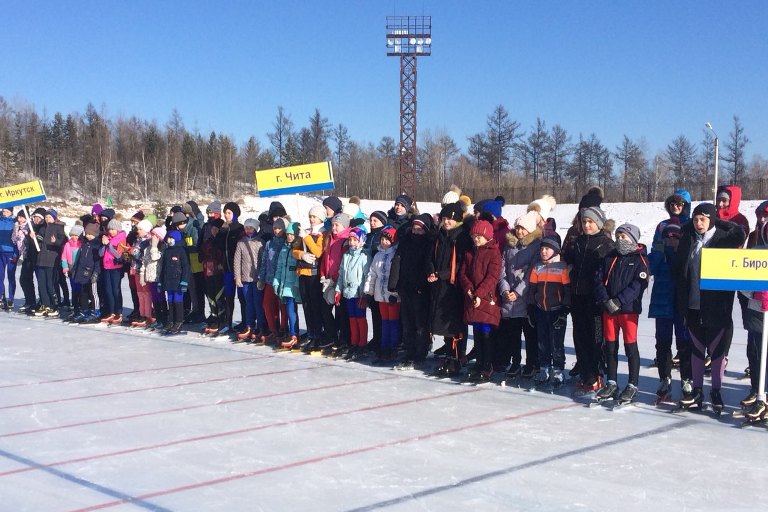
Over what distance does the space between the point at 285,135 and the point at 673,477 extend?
81346mm

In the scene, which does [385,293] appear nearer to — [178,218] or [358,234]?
[358,234]

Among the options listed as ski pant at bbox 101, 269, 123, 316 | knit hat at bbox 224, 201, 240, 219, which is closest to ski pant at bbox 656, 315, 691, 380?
knit hat at bbox 224, 201, 240, 219

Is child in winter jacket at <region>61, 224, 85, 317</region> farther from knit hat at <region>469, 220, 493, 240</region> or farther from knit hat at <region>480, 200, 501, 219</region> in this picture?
knit hat at <region>469, 220, 493, 240</region>

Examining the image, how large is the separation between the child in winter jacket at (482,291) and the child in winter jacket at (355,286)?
5.21ft

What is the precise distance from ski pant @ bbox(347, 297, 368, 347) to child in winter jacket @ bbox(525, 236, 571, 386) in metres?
2.42

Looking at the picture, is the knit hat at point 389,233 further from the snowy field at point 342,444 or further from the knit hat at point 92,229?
the knit hat at point 92,229

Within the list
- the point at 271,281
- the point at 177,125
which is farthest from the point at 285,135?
the point at 271,281

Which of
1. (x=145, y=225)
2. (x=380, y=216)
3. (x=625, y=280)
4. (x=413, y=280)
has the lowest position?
(x=413, y=280)

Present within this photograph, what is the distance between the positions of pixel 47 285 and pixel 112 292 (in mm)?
2073

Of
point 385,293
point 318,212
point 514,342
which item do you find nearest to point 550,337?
point 514,342

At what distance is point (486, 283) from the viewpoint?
802 cm

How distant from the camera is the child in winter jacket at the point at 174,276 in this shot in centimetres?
1171

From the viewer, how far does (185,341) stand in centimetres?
1134

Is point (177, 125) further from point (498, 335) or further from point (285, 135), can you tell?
point (498, 335)
